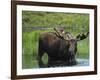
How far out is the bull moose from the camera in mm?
1817

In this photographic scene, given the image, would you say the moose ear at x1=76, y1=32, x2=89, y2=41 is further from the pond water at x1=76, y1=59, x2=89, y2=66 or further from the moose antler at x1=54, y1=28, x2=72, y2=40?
the pond water at x1=76, y1=59, x2=89, y2=66

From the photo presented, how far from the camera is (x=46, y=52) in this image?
1828 mm

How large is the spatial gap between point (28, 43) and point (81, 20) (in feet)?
1.95

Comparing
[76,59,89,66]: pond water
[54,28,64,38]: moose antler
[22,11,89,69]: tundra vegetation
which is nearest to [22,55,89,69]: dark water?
[22,11,89,69]: tundra vegetation

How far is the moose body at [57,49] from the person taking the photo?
1.82m

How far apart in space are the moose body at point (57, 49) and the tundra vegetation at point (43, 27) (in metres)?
0.04

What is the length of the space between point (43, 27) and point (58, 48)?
25cm

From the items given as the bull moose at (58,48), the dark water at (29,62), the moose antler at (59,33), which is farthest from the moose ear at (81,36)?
the dark water at (29,62)

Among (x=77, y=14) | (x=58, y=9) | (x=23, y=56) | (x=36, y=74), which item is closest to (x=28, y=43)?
(x=23, y=56)

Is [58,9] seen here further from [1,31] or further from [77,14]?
[1,31]

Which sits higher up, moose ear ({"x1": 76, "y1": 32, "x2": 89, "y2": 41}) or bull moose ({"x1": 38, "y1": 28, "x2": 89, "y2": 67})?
moose ear ({"x1": 76, "y1": 32, "x2": 89, "y2": 41})

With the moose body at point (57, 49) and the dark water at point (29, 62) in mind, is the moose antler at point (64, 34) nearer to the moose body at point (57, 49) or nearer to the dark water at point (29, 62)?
the moose body at point (57, 49)

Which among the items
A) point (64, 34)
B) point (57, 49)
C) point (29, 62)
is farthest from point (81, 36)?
point (29, 62)

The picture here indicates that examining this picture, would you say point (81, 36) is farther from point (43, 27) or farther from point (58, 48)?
point (43, 27)
